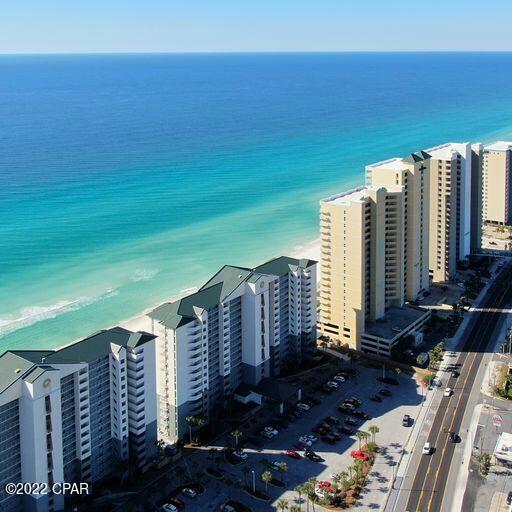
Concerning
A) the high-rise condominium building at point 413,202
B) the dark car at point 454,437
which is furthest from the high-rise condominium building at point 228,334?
the high-rise condominium building at point 413,202

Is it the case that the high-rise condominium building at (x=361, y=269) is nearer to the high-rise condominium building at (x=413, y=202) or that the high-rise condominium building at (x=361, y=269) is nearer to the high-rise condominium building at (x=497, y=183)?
the high-rise condominium building at (x=413, y=202)

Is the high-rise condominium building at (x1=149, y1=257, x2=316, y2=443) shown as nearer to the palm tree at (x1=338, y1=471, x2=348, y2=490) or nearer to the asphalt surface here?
the palm tree at (x1=338, y1=471, x2=348, y2=490)

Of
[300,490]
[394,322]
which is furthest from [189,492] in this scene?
[394,322]

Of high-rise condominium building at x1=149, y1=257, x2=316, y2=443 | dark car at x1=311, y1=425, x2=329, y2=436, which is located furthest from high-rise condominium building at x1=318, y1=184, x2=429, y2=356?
dark car at x1=311, y1=425, x2=329, y2=436

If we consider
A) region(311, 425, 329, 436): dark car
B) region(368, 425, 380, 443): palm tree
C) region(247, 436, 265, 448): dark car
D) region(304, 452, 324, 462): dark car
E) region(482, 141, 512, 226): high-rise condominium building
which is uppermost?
region(482, 141, 512, 226): high-rise condominium building

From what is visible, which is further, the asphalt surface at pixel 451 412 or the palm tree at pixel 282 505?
the asphalt surface at pixel 451 412

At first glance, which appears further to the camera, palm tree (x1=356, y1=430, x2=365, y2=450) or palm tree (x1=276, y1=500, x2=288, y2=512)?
palm tree (x1=356, y1=430, x2=365, y2=450)

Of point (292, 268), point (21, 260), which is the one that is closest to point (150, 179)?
point (21, 260)
